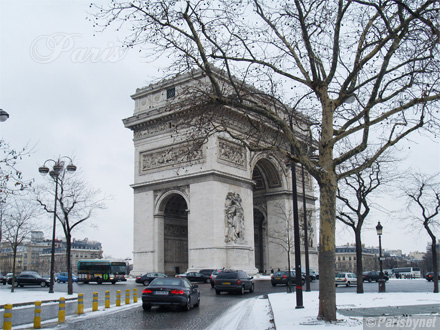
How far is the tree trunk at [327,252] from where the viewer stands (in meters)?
12.0

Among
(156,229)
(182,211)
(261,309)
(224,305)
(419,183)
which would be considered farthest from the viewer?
(182,211)

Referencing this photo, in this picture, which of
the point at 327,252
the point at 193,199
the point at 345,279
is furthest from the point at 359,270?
the point at 193,199

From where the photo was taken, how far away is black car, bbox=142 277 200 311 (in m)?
16.6

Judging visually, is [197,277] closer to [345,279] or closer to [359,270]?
[345,279]

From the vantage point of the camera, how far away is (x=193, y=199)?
136 feet

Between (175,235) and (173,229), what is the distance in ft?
1.92

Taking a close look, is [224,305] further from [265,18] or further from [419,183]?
[419,183]

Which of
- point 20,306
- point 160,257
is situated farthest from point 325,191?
point 160,257

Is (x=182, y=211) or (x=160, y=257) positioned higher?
(x=182, y=211)

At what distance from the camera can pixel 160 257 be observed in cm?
4309

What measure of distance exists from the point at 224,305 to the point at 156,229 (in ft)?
80.4

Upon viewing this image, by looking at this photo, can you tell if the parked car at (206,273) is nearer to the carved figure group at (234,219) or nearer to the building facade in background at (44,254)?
the carved figure group at (234,219)

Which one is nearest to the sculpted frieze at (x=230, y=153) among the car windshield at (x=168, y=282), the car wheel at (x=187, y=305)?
the car windshield at (x=168, y=282)

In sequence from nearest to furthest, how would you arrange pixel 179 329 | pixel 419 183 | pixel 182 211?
pixel 179 329 → pixel 419 183 → pixel 182 211
